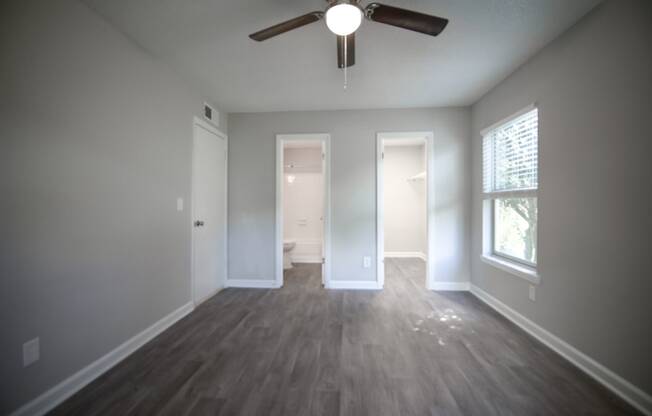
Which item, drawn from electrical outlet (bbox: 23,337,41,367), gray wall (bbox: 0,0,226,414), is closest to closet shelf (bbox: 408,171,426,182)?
gray wall (bbox: 0,0,226,414)

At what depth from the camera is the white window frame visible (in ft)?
7.12

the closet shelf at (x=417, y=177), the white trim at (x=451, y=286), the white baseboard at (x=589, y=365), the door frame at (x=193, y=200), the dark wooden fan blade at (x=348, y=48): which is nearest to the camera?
the white baseboard at (x=589, y=365)

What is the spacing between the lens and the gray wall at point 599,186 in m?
1.38

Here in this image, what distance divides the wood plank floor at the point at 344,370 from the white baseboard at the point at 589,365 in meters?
0.06

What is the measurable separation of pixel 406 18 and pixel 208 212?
9.03ft

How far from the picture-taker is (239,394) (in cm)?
147

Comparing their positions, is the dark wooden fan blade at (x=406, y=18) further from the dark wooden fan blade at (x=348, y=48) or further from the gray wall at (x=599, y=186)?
the gray wall at (x=599, y=186)

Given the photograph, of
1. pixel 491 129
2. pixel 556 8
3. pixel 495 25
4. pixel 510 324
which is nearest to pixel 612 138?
pixel 556 8

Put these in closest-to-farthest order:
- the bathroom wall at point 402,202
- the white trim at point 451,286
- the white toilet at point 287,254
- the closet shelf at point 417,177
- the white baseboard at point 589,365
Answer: the white baseboard at point 589,365, the white trim at point 451,286, the white toilet at point 287,254, the closet shelf at point 417,177, the bathroom wall at point 402,202

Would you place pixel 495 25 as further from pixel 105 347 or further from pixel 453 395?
pixel 105 347

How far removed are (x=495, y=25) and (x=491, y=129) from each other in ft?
4.16

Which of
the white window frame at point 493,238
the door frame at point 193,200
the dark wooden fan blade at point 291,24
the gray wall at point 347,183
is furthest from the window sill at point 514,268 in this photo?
the door frame at point 193,200

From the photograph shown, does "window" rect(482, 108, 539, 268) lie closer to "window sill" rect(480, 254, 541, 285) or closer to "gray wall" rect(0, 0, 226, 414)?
"window sill" rect(480, 254, 541, 285)

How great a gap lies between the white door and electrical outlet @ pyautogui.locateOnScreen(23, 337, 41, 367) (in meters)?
1.41
